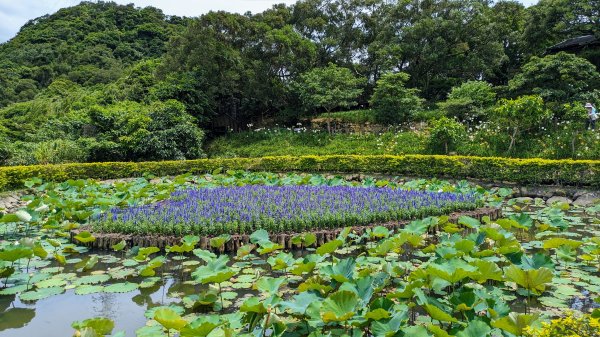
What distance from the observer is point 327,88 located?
2270cm

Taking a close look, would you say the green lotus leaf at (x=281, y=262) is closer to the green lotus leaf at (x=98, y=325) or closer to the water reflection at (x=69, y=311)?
the water reflection at (x=69, y=311)

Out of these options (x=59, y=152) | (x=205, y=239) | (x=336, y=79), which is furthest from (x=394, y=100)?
(x=205, y=239)

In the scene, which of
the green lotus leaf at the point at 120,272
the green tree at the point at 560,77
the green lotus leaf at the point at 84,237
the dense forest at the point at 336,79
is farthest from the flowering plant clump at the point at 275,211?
the green tree at the point at 560,77

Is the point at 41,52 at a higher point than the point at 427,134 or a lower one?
higher

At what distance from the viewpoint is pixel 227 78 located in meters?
22.7

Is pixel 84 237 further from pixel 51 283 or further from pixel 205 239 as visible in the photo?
pixel 205 239

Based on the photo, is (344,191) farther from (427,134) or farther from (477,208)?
(427,134)

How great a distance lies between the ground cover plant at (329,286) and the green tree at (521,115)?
7.81 metres

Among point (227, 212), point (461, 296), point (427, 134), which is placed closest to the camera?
point (461, 296)

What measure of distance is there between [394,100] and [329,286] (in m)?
18.1

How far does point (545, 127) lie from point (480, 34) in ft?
34.2

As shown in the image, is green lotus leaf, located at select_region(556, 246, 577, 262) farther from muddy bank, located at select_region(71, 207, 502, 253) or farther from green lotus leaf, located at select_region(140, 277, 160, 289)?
green lotus leaf, located at select_region(140, 277, 160, 289)

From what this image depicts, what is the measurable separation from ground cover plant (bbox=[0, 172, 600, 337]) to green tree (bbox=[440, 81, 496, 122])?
1194 centimetres

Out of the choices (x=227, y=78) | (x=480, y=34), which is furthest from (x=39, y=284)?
(x=480, y=34)
